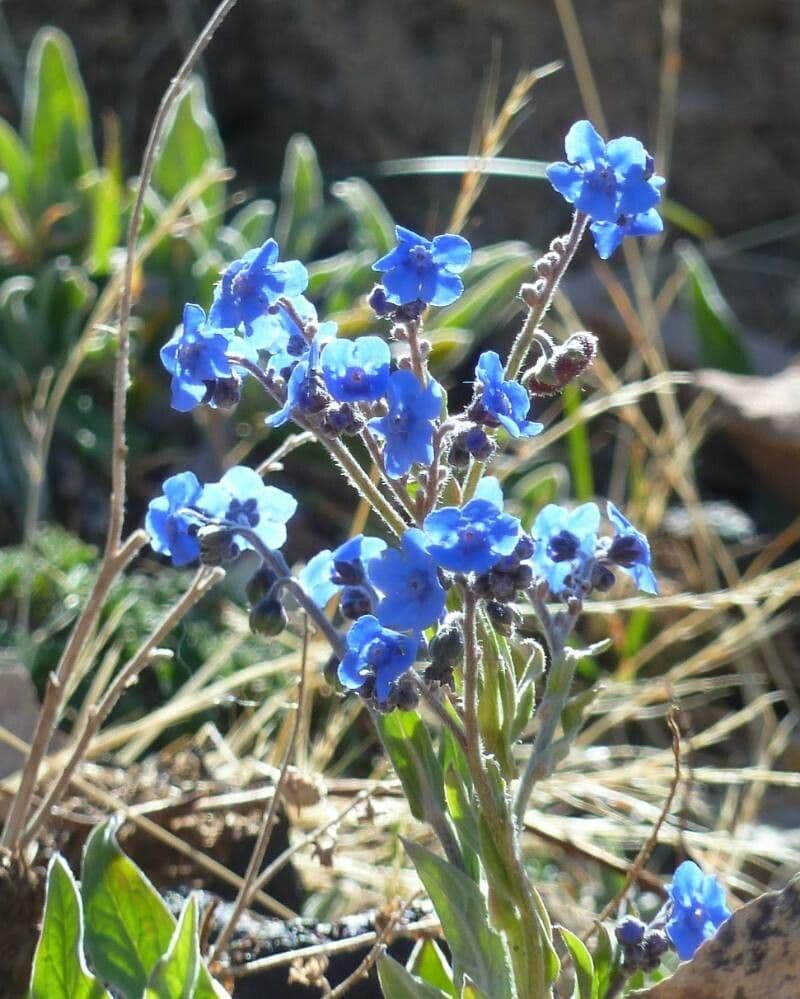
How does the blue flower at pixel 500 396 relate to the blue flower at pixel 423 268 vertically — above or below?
below

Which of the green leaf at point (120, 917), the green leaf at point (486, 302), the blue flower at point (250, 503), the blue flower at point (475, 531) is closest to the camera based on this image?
the blue flower at point (475, 531)

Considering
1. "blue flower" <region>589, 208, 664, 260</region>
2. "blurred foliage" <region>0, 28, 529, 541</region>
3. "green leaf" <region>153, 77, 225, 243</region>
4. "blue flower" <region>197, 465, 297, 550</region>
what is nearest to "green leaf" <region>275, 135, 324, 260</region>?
"blurred foliage" <region>0, 28, 529, 541</region>

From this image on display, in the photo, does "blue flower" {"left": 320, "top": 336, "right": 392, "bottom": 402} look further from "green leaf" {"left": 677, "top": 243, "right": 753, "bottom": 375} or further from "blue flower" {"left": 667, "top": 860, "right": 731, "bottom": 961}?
"green leaf" {"left": 677, "top": 243, "right": 753, "bottom": 375}

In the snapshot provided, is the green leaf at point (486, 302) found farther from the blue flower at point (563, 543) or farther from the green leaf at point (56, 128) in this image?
the blue flower at point (563, 543)

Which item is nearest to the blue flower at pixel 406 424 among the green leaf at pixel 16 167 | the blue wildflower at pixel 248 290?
the blue wildflower at pixel 248 290

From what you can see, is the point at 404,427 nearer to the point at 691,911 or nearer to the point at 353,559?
the point at 353,559

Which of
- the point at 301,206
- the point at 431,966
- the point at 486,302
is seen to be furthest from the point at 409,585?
the point at 301,206

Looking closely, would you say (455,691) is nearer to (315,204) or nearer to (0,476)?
(0,476)
